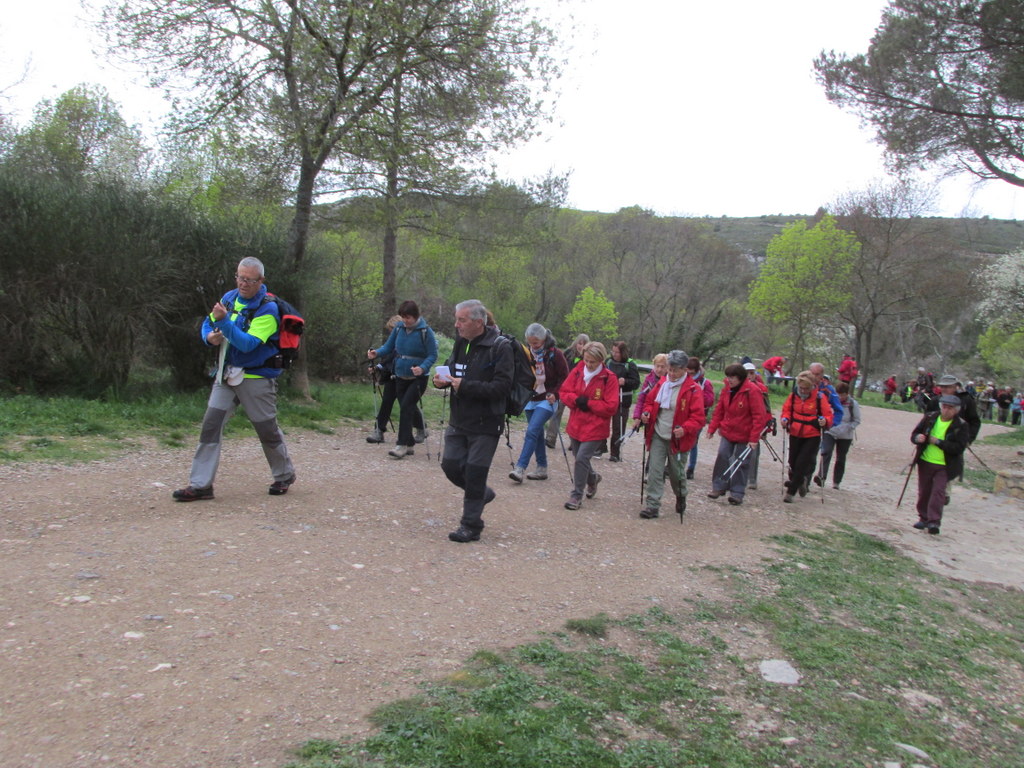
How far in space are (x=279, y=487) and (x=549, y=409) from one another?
366cm

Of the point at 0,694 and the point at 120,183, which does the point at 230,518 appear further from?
the point at 120,183

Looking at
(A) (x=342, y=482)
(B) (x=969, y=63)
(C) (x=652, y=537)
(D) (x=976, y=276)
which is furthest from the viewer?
(D) (x=976, y=276)

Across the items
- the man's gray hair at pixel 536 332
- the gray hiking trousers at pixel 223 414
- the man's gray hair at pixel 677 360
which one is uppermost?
the man's gray hair at pixel 536 332

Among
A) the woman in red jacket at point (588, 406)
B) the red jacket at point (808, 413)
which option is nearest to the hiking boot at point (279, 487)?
the woman in red jacket at point (588, 406)

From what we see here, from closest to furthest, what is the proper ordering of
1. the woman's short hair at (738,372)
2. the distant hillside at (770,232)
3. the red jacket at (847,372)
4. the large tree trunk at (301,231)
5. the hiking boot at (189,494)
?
1. the hiking boot at (189,494)
2. the woman's short hair at (738,372)
3. the red jacket at (847,372)
4. the large tree trunk at (301,231)
5. the distant hillside at (770,232)

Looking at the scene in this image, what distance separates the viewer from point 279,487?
6625mm

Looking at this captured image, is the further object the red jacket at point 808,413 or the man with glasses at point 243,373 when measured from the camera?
the red jacket at point 808,413

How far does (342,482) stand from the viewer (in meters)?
7.62

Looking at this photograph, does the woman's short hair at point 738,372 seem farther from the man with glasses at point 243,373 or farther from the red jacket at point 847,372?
the man with glasses at point 243,373

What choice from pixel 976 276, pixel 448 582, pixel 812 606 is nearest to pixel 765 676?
pixel 812 606

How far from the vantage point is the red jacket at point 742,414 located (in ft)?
30.2

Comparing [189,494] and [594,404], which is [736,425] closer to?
[594,404]

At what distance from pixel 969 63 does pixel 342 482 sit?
15.2 m

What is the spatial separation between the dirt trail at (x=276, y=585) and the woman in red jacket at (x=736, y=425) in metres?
0.55
